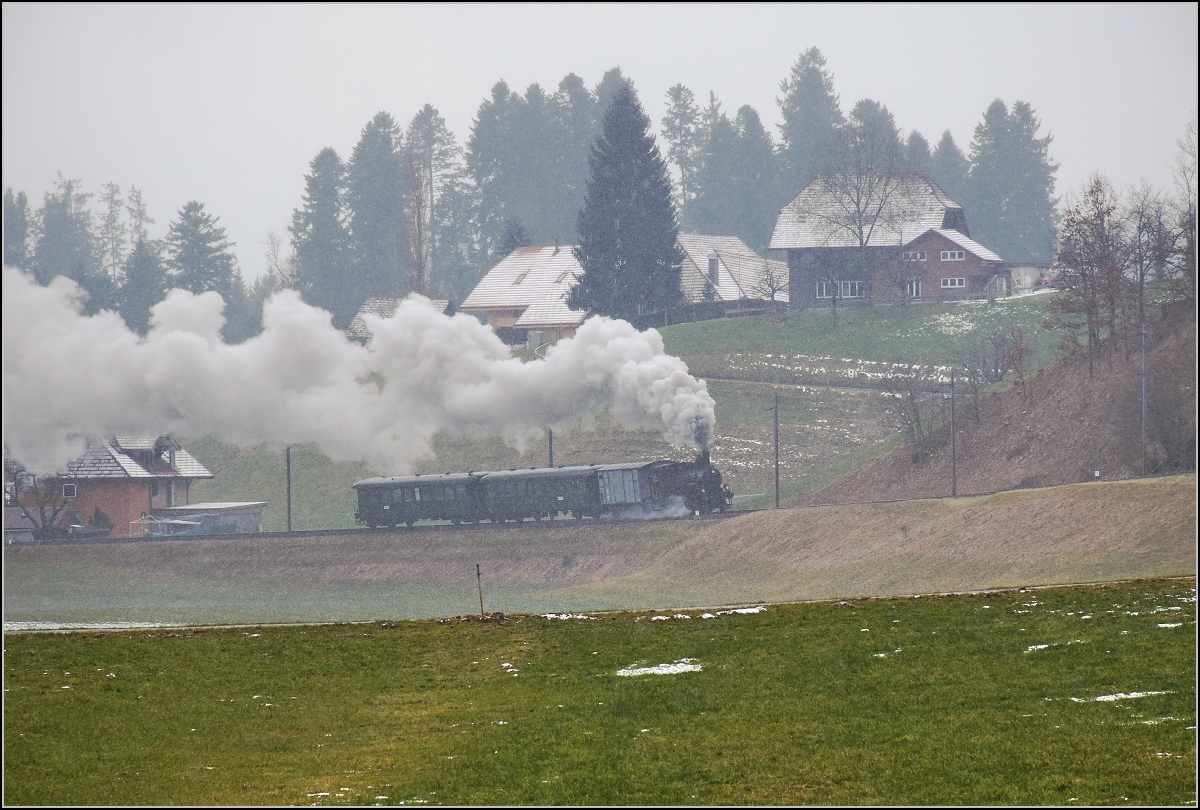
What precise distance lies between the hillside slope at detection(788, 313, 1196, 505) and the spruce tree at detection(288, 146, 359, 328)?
89.6 m

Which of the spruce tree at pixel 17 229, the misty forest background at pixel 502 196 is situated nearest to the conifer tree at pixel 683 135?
the misty forest background at pixel 502 196

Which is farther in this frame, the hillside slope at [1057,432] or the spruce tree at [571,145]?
the spruce tree at [571,145]

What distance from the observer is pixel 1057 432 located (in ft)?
246

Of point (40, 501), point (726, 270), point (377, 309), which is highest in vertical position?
point (726, 270)

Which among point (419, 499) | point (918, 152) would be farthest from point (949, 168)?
point (419, 499)

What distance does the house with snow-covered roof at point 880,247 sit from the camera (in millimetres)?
122562

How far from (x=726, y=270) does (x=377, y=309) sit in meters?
39.0

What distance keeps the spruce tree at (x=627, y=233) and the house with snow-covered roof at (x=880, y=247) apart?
1334cm

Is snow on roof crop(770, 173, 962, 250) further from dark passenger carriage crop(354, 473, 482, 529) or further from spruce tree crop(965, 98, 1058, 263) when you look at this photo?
dark passenger carriage crop(354, 473, 482, 529)

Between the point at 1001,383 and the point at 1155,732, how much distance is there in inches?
2790

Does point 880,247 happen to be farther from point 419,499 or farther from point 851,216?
Answer: point 419,499

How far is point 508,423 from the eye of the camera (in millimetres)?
78312

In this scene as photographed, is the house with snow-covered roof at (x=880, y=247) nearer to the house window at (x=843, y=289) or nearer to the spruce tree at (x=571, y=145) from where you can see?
the house window at (x=843, y=289)

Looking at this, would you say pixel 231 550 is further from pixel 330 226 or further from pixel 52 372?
pixel 330 226
